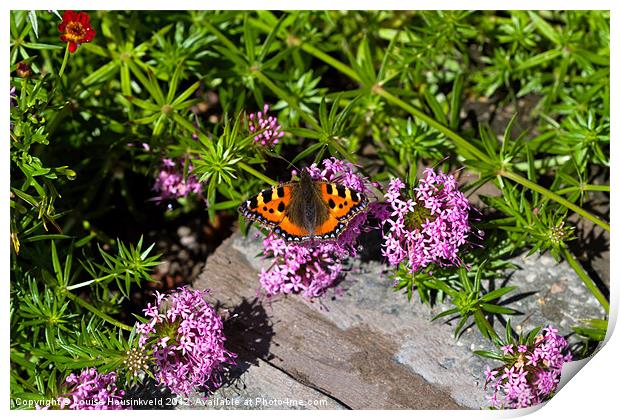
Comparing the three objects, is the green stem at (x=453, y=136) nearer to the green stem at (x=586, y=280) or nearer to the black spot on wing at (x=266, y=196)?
the green stem at (x=586, y=280)

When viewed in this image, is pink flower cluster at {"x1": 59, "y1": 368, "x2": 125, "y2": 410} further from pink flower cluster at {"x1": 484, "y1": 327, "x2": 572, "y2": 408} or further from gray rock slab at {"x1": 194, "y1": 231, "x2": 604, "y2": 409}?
pink flower cluster at {"x1": 484, "y1": 327, "x2": 572, "y2": 408}

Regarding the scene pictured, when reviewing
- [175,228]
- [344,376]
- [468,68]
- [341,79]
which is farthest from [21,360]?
[468,68]

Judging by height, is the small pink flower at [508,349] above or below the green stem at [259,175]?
below

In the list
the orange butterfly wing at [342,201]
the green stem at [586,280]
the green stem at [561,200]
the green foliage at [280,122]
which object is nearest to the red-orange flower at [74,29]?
the green foliage at [280,122]

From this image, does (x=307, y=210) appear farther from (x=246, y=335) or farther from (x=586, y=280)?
(x=586, y=280)

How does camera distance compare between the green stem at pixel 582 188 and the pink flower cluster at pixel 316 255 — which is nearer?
the pink flower cluster at pixel 316 255

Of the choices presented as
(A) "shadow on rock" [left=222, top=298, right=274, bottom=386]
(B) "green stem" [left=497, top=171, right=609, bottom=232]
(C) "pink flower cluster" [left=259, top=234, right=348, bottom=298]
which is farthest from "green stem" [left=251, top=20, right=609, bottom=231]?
(A) "shadow on rock" [left=222, top=298, right=274, bottom=386]
